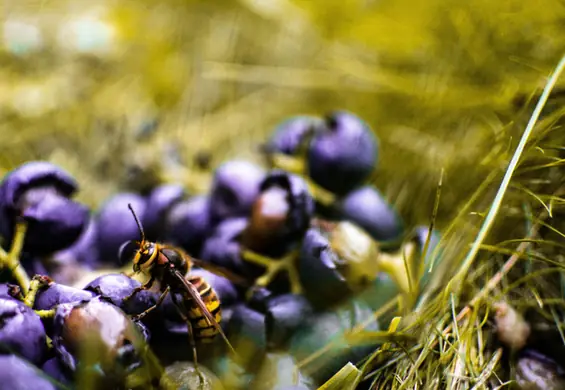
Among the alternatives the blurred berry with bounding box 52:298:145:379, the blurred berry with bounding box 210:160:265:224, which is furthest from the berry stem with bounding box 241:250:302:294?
the blurred berry with bounding box 52:298:145:379

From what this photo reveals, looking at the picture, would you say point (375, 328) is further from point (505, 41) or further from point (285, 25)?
point (285, 25)

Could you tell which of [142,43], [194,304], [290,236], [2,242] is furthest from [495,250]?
[142,43]

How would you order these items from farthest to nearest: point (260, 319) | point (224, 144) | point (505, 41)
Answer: point (224, 144) → point (505, 41) → point (260, 319)

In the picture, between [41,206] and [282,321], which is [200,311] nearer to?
[282,321]

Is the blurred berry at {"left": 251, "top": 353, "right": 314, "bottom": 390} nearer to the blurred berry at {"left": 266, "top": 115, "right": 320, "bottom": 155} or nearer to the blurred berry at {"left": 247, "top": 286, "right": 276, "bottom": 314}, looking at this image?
the blurred berry at {"left": 247, "top": 286, "right": 276, "bottom": 314}

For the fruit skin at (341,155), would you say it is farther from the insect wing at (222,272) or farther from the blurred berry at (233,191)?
the insect wing at (222,272)

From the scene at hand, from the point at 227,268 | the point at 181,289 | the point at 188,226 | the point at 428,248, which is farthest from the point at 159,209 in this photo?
the point at 428,248

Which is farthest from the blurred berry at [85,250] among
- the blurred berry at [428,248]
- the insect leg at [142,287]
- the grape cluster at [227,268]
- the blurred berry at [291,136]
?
the blurred berry at [428,248]
